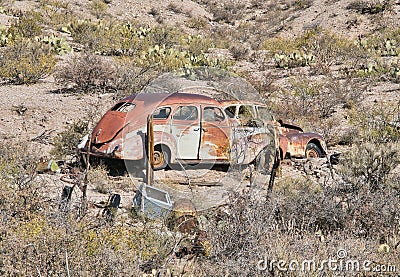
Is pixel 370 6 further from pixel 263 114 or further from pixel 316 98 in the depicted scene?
pixel 263 114

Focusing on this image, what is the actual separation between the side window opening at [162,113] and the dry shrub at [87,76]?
4.87 metres

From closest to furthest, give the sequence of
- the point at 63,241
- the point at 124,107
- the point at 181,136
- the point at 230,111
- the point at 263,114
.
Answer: the point at 63,241 < the point at 181,136 < the point at 124,107 < the point at 230,111 < the point at 263,114

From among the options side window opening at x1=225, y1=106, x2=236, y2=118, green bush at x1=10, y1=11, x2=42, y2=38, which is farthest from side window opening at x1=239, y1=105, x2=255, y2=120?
green bush at x1=10, y1=11, x2=42, y2=38

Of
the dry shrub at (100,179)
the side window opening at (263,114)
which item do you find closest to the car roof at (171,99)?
the side window opening at (263,114)

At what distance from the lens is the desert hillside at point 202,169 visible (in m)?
4.54

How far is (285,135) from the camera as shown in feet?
29.6

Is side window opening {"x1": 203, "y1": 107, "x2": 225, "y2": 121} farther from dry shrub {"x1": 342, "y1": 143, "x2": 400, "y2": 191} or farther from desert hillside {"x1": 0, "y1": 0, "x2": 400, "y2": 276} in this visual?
dry shrub {"x1": 342, "y1": 143, "x2": 400, "y2": 191}

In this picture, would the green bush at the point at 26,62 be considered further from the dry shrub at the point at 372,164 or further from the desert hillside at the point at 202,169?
→ the dry shrub at the point at 372,164

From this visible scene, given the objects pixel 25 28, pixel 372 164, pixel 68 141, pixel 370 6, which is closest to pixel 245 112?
pixel 372 164

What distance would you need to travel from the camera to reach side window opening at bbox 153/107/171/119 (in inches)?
307

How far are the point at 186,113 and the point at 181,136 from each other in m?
0.45

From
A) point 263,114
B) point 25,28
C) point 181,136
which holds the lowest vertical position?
point 181,136

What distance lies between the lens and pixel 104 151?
7609 millimetres

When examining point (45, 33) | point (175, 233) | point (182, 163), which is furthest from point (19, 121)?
point (45, 33)
